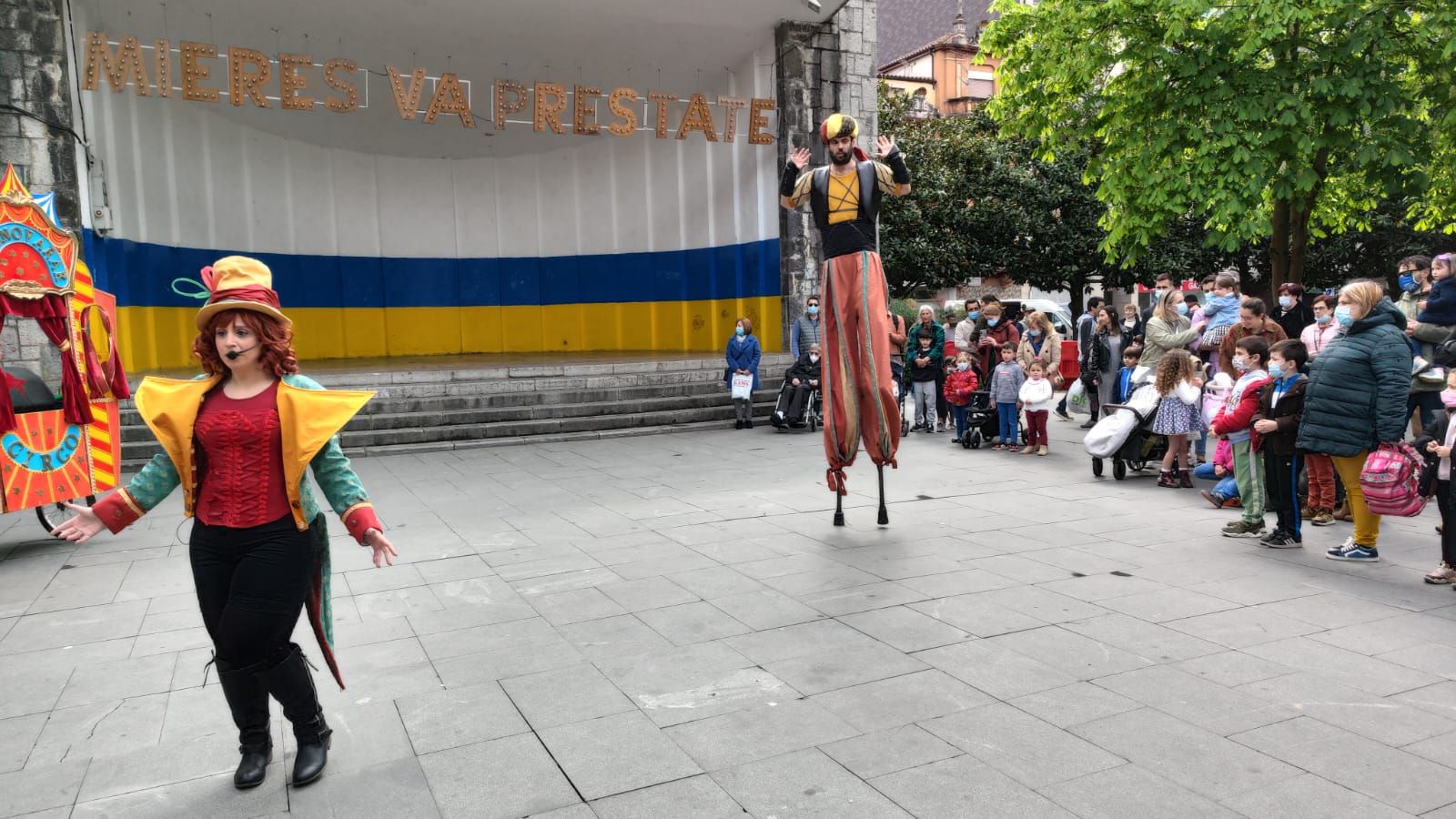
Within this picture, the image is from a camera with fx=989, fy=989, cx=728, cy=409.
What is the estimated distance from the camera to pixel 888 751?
3.39 meters

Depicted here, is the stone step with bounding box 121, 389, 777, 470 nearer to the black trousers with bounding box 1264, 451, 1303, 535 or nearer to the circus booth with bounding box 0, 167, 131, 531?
the circus booth with bounding box 0, 167, 131, 531

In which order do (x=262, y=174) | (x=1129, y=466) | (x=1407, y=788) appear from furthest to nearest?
1. (x=262, y=174)
2. (x=1129, y=466)
3. (x=1407, y=788)

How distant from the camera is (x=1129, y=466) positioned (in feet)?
30.1

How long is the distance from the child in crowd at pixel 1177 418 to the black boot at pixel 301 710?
23.7 ft

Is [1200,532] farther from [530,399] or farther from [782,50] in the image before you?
[782,50]

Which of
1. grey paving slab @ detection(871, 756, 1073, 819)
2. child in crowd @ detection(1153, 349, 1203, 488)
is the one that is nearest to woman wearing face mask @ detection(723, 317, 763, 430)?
child in crowd @ detection(1153, 349, 1203, 488)

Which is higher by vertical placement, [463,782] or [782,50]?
[782,50]

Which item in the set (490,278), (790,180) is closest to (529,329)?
(490,278)

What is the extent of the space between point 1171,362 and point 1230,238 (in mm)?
6592

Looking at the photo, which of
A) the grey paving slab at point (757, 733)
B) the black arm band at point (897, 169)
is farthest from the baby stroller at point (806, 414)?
the grey paving slab at point (757, 733)

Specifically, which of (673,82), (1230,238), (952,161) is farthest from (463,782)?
(952,161)

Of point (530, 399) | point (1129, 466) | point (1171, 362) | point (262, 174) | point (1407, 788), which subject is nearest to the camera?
point (1407, 788)

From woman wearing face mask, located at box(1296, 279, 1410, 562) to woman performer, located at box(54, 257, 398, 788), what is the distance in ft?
17.7

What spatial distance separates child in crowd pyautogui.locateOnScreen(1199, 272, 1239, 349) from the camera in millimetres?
9773
